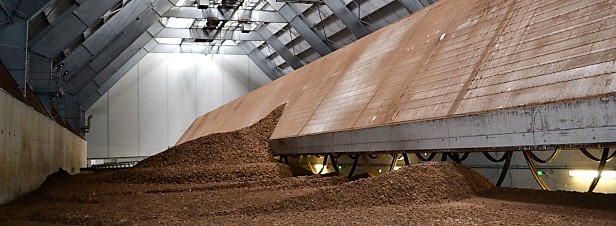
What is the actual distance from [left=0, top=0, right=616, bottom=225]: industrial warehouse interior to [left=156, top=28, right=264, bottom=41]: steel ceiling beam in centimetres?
1193

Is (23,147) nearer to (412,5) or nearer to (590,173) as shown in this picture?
(590,173)

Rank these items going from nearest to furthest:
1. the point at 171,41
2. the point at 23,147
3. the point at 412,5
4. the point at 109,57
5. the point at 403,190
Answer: the point at 403,190 → the point at 23,147 → the point at 412,5 → the point at 109,57 → the point at 171,41

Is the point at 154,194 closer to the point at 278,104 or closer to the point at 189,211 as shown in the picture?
the point at 189,211

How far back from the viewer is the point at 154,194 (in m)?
8.14

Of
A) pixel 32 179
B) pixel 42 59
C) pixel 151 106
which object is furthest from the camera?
pixel 151 106

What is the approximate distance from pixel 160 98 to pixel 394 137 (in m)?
27.5

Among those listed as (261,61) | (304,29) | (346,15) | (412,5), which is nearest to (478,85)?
(412,5)

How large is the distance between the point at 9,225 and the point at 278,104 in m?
7.92

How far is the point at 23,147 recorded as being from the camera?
859 centimetres

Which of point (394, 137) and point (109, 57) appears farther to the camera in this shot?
point (109, 57)

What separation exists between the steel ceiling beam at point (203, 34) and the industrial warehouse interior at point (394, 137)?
1193cm

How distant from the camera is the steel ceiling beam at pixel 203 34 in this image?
92.6 feet

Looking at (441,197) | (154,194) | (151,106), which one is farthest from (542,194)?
(151,106)

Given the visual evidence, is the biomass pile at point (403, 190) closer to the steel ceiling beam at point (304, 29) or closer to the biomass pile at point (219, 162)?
the biomass pile at point (219, 162)
